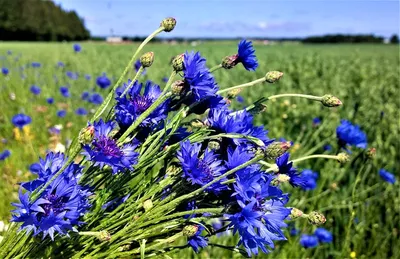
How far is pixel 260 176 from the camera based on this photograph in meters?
0.75

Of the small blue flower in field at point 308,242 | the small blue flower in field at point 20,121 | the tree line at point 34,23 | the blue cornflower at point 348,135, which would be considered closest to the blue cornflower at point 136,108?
the blue cornflower at point 348,135

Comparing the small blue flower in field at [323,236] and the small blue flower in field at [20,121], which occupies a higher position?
the small blue flower in field at [20,121]

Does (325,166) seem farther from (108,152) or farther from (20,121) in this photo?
(108,152)

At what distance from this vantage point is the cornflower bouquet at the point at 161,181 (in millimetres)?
744

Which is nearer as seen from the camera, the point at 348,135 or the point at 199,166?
the point at 199,166

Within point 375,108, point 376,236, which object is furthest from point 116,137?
point 375,108

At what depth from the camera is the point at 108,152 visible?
77cm

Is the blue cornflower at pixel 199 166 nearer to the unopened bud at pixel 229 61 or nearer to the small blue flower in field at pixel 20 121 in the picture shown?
the unopened bud at pixel 229 61

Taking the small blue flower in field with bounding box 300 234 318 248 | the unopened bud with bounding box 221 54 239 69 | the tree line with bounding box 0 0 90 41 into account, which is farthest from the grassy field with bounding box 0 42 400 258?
the tree line with bounding box 0 0 90 41

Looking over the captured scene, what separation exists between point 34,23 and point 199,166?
40.1m

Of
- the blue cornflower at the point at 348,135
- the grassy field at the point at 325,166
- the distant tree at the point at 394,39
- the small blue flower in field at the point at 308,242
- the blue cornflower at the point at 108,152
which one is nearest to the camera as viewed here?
the blue cornflower at the point at 108,152

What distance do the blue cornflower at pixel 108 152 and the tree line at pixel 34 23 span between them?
35.6 metres

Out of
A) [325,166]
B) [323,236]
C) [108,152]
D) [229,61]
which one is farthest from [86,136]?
[325,166]

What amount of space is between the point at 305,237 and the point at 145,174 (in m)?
1.08
